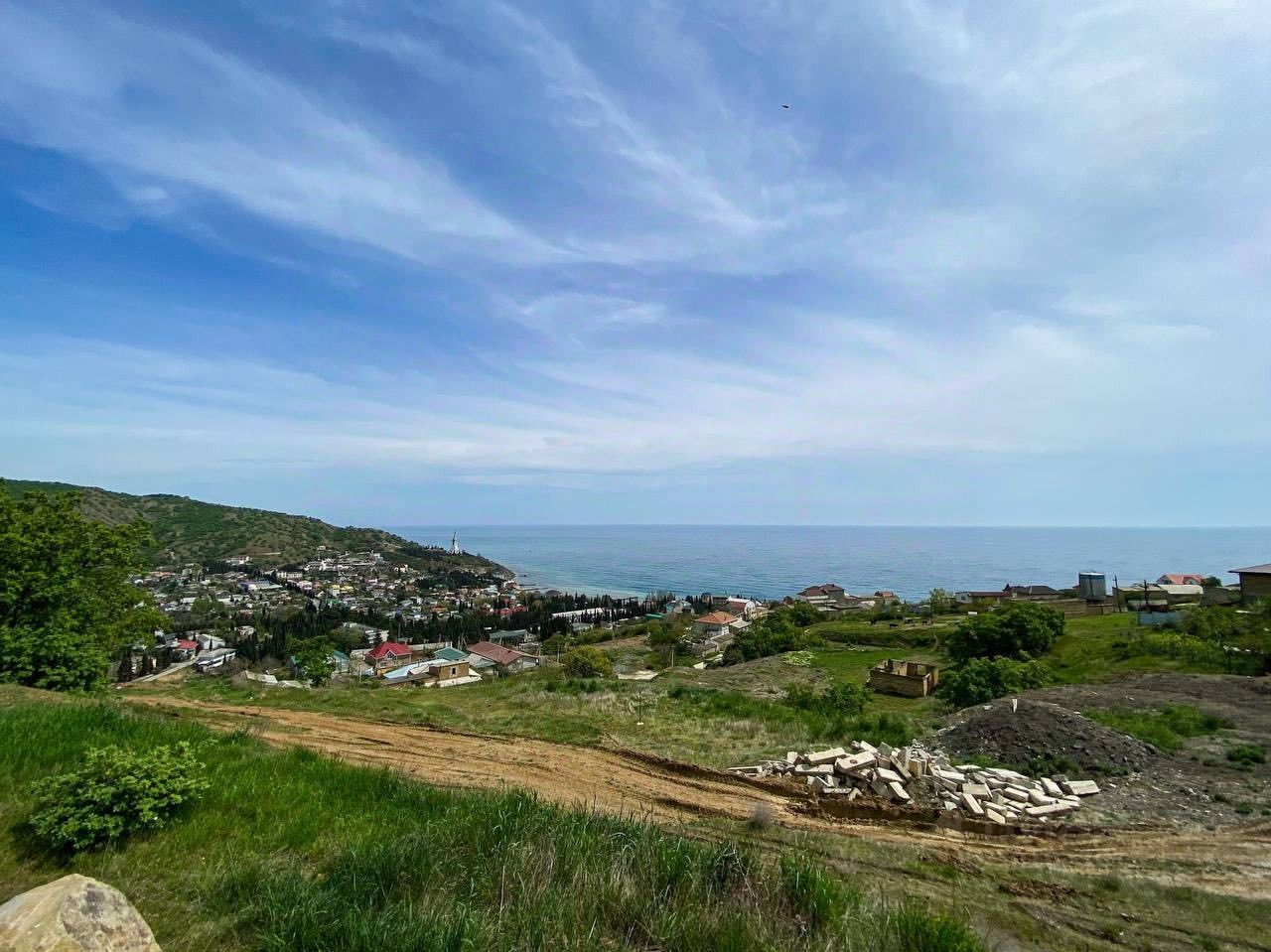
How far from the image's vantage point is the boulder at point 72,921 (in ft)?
11.3

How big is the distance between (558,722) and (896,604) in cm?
7324

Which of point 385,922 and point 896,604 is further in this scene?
point 896,604

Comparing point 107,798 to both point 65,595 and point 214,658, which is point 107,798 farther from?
point 214,658

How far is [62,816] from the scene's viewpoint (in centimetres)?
564

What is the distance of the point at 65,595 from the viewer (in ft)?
59.7

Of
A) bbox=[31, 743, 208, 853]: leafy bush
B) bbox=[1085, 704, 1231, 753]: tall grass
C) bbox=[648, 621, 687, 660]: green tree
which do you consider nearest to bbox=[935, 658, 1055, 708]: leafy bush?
bbox=[1085, 704, 1231, 753]: tall grass

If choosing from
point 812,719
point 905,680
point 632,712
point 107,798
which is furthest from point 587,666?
point 107,798

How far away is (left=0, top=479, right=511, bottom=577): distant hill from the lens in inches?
5423

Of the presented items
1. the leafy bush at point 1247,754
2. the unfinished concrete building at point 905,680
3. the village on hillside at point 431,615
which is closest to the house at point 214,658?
the village on hillside at point 431,615

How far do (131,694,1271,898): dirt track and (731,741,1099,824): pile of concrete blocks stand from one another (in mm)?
648

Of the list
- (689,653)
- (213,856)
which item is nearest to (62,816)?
(213,856)

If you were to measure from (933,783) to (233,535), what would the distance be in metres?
187

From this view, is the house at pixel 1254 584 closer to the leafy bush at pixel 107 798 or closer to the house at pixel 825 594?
the house at pixel 825 594

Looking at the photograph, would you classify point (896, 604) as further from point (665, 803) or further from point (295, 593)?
point (295, 593)
